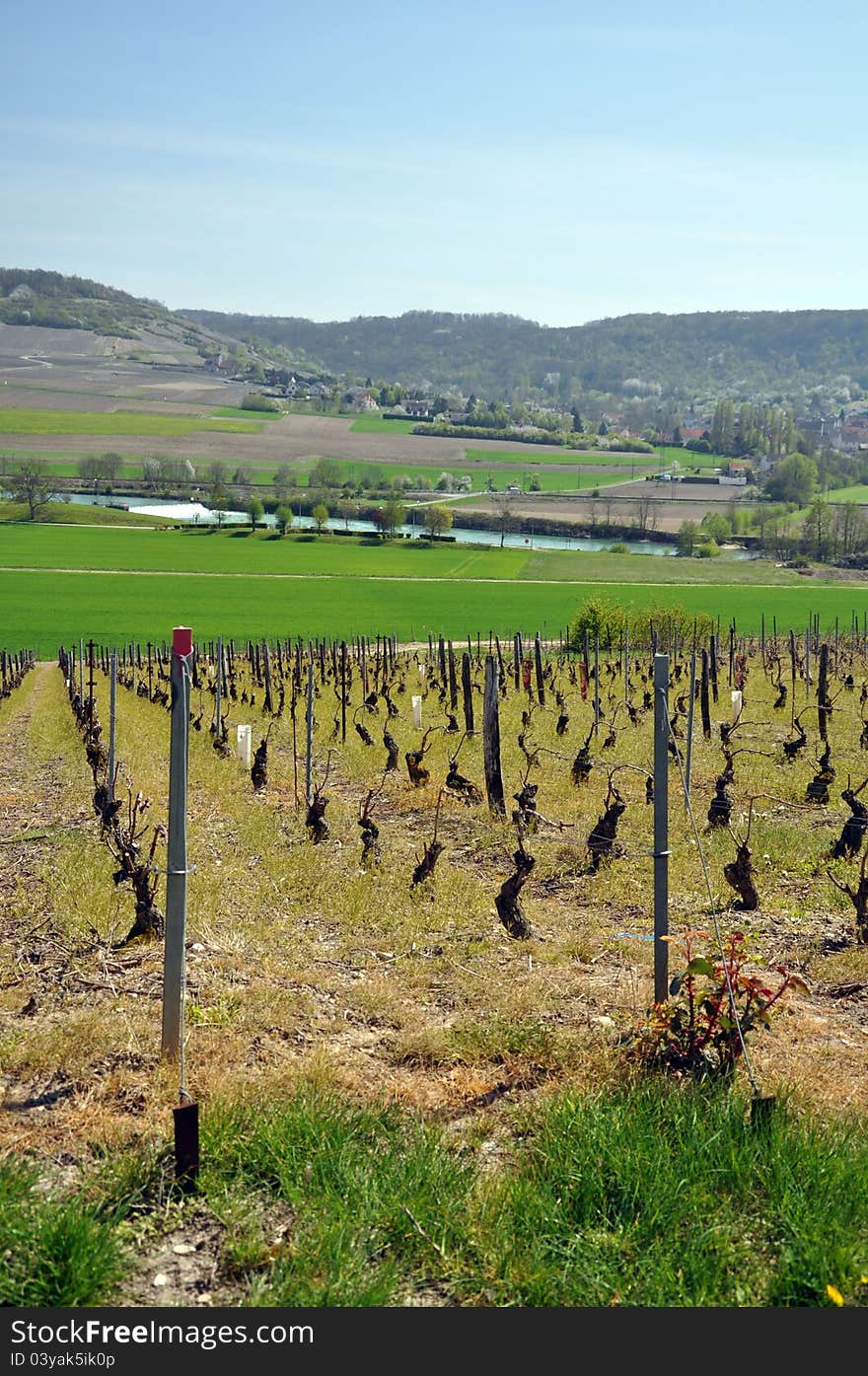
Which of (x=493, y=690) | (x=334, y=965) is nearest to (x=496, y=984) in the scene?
(x=334, y=965)

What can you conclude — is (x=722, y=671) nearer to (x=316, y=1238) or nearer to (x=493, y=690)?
(x=493, y=690)

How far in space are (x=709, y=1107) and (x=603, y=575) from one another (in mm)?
76124

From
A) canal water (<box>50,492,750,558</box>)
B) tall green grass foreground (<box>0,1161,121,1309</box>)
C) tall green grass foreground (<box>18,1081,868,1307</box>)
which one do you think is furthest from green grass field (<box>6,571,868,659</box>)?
tall green grass foreground (<box>0,1161,121,1309</box>)

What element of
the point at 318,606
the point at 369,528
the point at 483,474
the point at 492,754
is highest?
the point at 483,474

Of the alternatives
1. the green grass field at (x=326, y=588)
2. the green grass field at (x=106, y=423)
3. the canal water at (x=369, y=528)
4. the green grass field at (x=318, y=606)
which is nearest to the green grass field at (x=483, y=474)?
the canal water at (x=369, y=528)

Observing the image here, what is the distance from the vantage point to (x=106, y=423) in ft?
524

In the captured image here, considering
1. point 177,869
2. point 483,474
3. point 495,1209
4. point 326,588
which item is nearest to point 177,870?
point 177,869

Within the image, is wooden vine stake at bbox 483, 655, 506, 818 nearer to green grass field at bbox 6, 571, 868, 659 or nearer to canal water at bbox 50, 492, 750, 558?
green grass field at bbox 6, 571, 868, 659

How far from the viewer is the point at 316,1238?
4.41 m

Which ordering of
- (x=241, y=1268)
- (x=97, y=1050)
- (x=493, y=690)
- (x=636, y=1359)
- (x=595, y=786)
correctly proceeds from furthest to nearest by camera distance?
(x=595, y=786), (x=493, y=690), (x=97, y=1050), (x=241, y=1268), (x=636, y=1359)

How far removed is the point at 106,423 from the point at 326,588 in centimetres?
10245

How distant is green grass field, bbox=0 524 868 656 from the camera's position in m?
55.2

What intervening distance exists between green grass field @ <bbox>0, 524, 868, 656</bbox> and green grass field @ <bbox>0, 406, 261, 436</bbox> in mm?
63153

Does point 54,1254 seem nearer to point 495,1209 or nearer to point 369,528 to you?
point 495,1209
